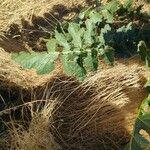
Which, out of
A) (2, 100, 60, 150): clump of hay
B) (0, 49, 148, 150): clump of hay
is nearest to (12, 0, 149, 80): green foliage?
(0, 49, 148, 150): clump of hay

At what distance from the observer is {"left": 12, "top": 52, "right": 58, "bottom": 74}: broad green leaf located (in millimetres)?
2246

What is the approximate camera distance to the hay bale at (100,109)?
8.94 ft

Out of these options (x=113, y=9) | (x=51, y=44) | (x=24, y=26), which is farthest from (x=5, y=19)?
(x=51, y=44)

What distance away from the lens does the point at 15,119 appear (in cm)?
279

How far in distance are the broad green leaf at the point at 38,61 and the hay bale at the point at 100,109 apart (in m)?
0.52

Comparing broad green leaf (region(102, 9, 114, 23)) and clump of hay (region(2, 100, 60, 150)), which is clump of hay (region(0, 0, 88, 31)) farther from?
clump of hay (region(2, 100, 60, 150))

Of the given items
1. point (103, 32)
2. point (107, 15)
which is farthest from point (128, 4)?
point (103, 32)

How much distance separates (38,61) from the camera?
2.27m

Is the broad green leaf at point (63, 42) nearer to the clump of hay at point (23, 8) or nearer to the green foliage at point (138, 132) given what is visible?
the green foliage at point (138, 132)

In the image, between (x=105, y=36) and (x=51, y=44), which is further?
(x=105, y=36)

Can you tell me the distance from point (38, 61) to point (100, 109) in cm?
63

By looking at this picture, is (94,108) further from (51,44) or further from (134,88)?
(51,44)

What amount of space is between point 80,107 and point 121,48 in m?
0.45

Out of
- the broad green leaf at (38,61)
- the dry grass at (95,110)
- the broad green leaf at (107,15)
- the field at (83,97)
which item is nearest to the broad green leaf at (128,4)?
the field at (83,97)
